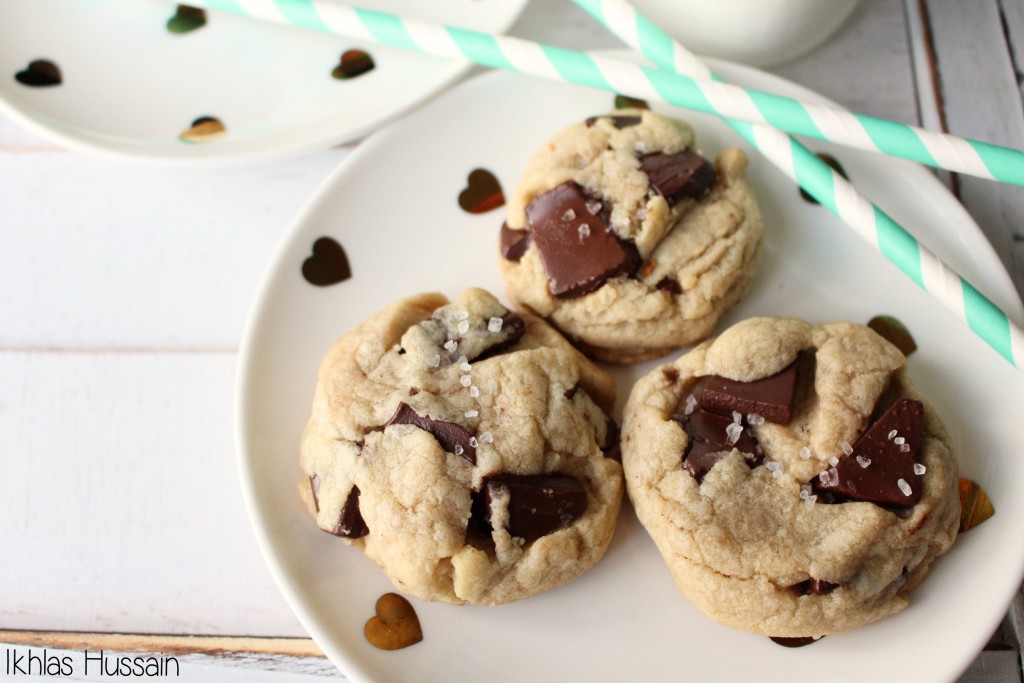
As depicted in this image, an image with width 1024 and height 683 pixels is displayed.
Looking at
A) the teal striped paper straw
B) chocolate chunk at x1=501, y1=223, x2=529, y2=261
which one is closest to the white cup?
the teal striped paper straw

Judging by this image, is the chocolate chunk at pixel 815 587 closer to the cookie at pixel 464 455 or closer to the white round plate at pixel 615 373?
the white round plate at pixel 615 373

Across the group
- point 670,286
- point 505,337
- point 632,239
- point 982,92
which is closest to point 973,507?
point 670,286

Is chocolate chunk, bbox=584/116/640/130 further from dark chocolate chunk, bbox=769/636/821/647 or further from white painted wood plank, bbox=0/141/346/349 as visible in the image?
dark chocolate chunk, bbox=769/636/821/647

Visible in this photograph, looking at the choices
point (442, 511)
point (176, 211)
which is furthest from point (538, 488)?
point (176, 211)

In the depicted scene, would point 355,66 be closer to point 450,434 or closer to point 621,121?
point 621,121

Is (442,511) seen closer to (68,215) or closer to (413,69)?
(413,69)

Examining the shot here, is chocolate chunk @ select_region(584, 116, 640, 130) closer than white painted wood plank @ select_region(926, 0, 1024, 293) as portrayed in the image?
Yes

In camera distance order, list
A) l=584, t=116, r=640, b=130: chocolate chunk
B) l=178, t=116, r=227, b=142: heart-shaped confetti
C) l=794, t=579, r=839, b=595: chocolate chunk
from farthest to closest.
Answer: l=178, t=116, r=227, b=142: heart-shaped confetti → l=584, t=116, r=640, b=130: chocolate chunk → l=794, t=579, r=839, b=595: chocolate chunk
